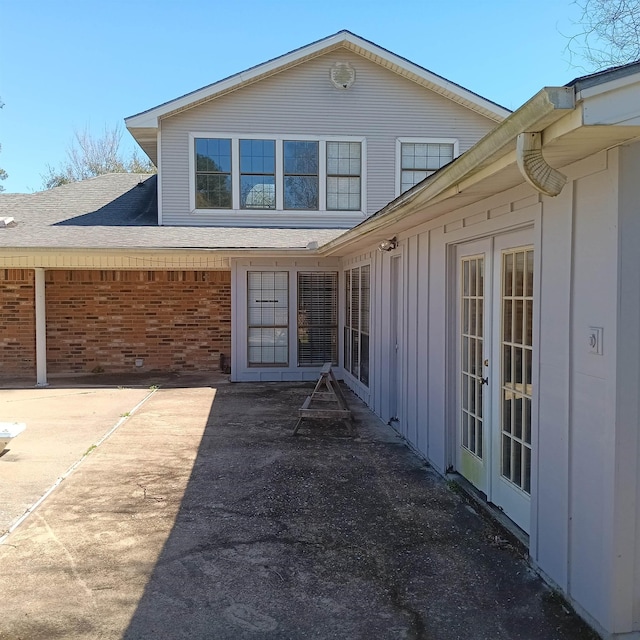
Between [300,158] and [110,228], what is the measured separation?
13.4 feet

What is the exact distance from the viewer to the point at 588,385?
302 centimetres

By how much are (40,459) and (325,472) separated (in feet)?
9.52

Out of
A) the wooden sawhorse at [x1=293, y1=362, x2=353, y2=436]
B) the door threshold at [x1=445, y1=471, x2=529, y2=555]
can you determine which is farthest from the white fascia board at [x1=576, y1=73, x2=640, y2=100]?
the wooden sawhorse at [x1=293, y1=362, x2=353, y2=436]

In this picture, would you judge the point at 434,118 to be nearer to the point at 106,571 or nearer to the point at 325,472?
the point at 325,472

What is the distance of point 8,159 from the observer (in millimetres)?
30547

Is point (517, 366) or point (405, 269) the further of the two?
point (405, 269)

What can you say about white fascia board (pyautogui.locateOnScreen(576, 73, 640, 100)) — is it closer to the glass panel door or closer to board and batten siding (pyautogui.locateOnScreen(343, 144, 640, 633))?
board and batten siding (pyautogui.locateOnScreen(343, 144, 640, 633))

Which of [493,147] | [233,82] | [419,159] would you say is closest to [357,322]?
[419,159]

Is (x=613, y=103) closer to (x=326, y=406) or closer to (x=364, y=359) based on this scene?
(x=326, y=406)

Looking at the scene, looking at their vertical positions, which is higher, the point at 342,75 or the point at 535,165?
the point at 342,75

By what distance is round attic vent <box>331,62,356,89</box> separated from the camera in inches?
482

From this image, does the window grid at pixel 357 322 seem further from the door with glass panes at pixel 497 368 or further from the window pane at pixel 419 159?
the door with glass panes at pixel 497 368

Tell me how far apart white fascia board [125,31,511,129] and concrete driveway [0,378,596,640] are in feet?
24.3

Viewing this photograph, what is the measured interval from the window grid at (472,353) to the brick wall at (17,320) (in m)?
10.0
